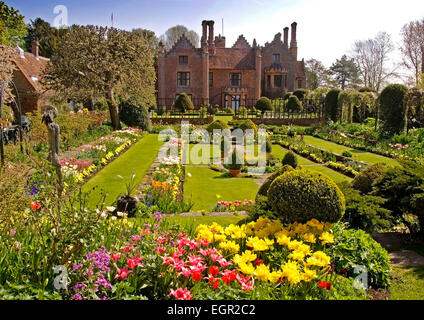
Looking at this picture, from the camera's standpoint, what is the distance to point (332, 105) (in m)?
24.1

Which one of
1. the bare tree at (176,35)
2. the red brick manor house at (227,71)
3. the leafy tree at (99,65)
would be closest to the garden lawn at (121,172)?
the leafy tree at (99,65)

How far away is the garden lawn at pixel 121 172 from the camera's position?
7859 millimetres

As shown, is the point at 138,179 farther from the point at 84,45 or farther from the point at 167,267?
the point at 84,45

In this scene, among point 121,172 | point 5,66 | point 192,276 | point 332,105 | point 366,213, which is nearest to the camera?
point 192,276

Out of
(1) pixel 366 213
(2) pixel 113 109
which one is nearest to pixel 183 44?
(2) pixel 113 109

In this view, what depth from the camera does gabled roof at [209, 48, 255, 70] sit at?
3975 cm

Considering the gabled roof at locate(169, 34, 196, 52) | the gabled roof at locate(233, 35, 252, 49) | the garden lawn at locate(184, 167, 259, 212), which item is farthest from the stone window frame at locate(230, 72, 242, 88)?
the garden lawn at locate(184, 167, 259, 212)

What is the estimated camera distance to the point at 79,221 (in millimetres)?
3324

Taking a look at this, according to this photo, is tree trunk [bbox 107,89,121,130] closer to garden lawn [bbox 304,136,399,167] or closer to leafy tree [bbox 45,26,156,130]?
leafy tree [bbox 45,26,156,130]

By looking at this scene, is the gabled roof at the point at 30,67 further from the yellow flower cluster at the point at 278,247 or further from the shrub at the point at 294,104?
the yellow flower cluster at the point at 278,247

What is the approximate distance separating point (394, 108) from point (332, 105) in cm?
711

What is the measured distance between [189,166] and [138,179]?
261cm

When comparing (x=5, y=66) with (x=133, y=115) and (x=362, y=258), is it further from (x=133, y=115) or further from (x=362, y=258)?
(x=362, y=258)
